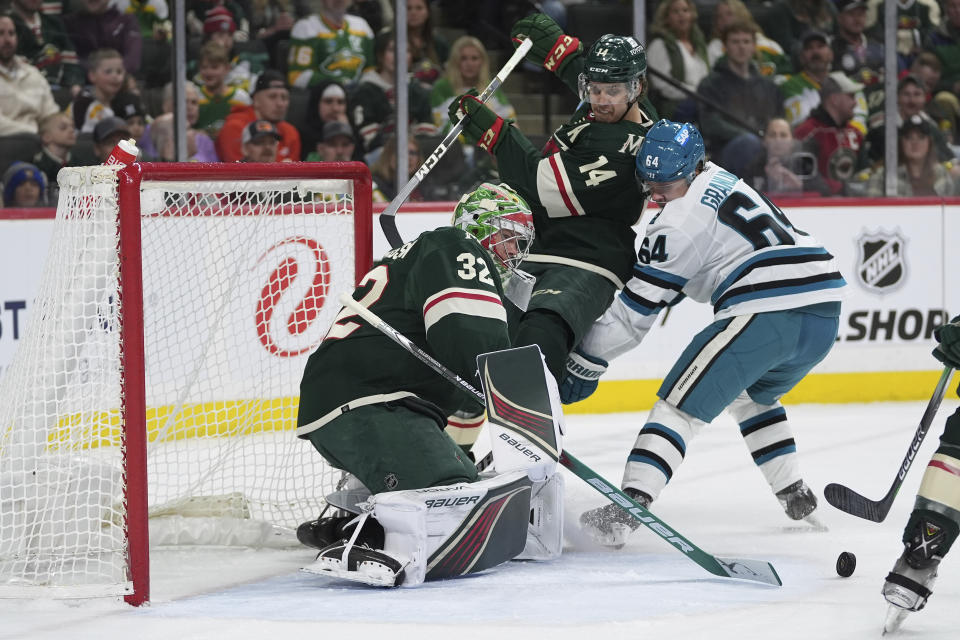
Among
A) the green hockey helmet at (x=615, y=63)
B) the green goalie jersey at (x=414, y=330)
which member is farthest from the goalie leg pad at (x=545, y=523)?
the green hockey helmet at (x=615, y=63)

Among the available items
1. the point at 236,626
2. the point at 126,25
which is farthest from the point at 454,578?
the point at 126,25

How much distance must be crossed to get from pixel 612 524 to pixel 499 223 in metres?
0.78

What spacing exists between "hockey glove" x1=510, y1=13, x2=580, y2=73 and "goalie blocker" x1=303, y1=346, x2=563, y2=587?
4.76 ft

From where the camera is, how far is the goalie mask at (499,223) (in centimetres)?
314

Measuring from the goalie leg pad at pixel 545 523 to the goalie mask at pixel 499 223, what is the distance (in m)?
0.51

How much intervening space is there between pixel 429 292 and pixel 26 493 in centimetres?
100

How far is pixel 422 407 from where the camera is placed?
10.1ft

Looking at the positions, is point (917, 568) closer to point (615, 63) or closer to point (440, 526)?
point (440, 526)

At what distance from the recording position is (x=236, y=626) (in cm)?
268

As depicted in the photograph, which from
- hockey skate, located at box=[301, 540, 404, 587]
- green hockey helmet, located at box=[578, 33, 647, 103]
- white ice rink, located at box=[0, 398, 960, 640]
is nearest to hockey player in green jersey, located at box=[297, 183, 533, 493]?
hockey skate, located at box=[301, 540, 404, 587]

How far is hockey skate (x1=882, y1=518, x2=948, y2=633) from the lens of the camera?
251 cm

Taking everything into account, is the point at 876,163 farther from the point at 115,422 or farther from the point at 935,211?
the point at 115,422

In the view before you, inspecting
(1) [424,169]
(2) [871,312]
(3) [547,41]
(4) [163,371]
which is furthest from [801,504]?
(2) [871,312]

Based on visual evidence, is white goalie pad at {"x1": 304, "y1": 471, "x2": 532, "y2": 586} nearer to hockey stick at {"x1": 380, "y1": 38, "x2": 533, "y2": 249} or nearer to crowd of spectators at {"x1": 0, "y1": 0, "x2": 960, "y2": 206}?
hockey stick at {"x1": 380, "y1": 38, "x2": 533, "y2": 249}
